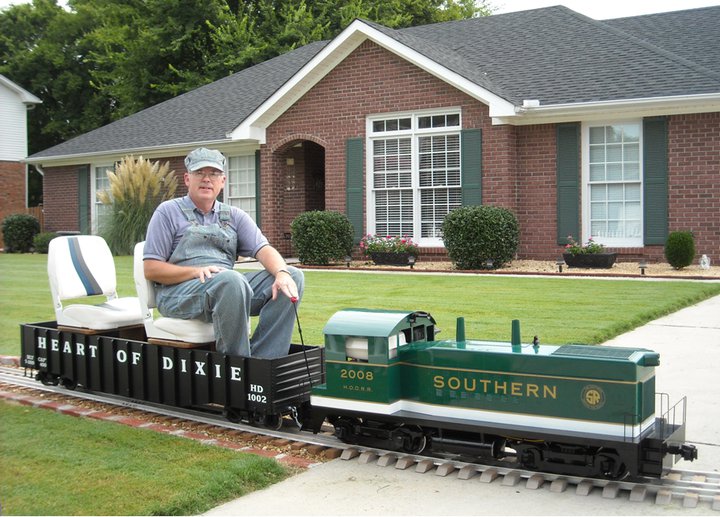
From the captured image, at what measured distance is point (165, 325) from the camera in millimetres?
5691

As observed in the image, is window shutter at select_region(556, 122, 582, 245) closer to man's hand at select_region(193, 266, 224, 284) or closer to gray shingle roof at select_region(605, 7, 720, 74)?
gray shingle roof at select_region(605, 7, 720, 74)

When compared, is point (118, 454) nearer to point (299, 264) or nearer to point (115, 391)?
point (115, 391)

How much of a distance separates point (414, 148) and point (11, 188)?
23.4m

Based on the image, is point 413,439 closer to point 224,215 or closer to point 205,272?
point 205,272

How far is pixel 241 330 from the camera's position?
17.4ft

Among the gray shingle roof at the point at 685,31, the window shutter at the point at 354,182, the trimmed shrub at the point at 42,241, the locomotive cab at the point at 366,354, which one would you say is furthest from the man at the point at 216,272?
the trimmed shrub at the point at 42,241

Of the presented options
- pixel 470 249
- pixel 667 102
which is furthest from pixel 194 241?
pixel 667 102

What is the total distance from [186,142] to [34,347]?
15.7 meters

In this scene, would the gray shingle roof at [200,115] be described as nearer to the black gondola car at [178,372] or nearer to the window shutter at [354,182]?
the window shutter at [354,182]

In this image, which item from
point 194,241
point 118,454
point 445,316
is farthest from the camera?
point 445,316

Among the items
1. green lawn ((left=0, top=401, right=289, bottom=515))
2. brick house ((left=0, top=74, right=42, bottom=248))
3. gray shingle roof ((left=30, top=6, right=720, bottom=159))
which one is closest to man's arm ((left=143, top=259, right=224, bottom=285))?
green lawn ((left=0, top=401, right=289, bottom=515))

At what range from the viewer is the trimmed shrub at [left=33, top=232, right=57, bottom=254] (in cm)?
2534

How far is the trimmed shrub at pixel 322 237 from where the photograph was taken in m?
17.3

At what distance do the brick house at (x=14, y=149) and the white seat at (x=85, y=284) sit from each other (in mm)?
29808
